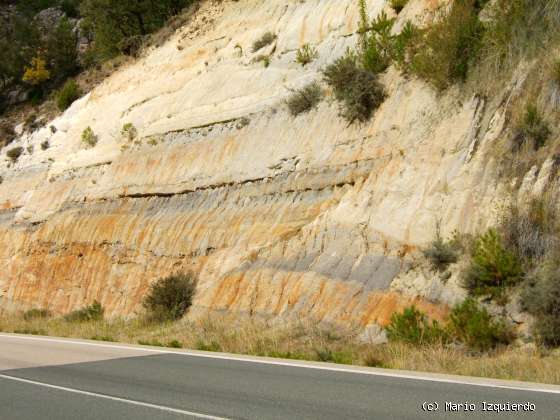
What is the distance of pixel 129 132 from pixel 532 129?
15895mm

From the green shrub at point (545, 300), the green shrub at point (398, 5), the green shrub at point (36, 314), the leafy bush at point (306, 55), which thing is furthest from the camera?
the green shrub at point (36, 314)

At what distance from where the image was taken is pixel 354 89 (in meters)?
16.2

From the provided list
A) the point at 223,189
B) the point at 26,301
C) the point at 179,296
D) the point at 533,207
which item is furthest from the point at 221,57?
the point at 533,207

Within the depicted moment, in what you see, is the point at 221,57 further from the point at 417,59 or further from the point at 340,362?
the point at 340,362

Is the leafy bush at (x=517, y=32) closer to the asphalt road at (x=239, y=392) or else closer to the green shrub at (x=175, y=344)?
the asphalt road at (x=239, y=392)

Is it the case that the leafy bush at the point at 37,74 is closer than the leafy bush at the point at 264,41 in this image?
No

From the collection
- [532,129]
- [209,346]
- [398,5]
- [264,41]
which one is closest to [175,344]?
[209,346]

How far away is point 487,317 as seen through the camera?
1070 centimetres

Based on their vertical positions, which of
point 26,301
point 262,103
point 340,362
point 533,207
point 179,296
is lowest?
point 26,301

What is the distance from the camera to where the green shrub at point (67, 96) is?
103 feet

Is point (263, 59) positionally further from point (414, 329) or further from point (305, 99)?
point (414, 329)

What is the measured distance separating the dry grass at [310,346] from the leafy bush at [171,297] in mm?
349

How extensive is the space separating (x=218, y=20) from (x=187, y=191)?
8.61 metres

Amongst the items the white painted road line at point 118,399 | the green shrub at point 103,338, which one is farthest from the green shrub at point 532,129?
the green shrub at point 103,338
